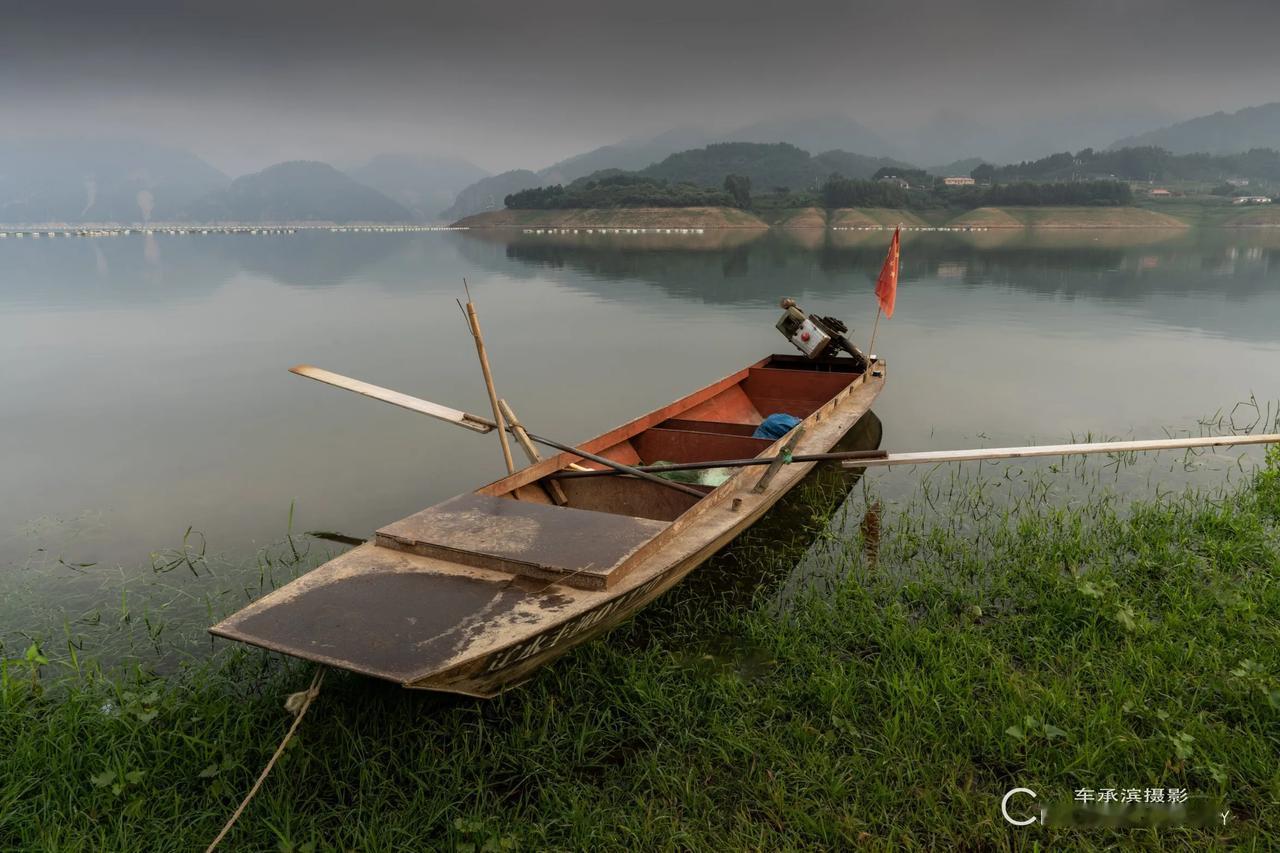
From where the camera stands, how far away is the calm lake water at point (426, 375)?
319 inches

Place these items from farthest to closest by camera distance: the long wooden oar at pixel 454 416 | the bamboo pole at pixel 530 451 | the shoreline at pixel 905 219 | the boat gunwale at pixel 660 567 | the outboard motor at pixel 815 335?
the shoreline at pixel 905 219 → the outboard motor at pixel 815 335 → the bamboo pole at pixel 530 451 → the long wooden oar at pixel 454 416 → the boat gunwale at pixel 660 567

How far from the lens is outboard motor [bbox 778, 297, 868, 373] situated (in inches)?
423

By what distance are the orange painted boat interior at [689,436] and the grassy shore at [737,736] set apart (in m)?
1.19

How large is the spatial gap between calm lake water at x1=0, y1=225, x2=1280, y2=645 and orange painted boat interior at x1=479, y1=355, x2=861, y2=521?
1.39m

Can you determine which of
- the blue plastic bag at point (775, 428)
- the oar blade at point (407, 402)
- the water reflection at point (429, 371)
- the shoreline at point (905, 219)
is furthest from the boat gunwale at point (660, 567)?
the shoreline at point (905, 219)

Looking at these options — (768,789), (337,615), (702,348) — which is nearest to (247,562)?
(337,615)

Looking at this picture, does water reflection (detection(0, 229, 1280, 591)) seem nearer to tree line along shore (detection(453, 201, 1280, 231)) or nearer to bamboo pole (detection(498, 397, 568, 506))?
bamboo pole (detection(498, 397, 568, 506))

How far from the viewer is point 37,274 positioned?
38.6 meters

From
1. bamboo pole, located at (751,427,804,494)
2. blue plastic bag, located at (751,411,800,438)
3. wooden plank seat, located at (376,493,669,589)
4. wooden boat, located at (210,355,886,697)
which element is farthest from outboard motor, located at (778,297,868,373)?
wooden plank seat, located at (376,493,669,589)

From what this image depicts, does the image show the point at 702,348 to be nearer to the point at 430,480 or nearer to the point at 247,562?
the point at 430,480

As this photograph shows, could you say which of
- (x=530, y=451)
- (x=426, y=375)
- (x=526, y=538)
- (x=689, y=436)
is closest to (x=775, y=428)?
(x=689, y=436)

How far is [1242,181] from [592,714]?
227751 mm

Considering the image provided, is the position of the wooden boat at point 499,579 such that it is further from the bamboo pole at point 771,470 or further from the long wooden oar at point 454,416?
the long wooden oar at point 454,416

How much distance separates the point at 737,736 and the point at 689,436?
13.6 feet
